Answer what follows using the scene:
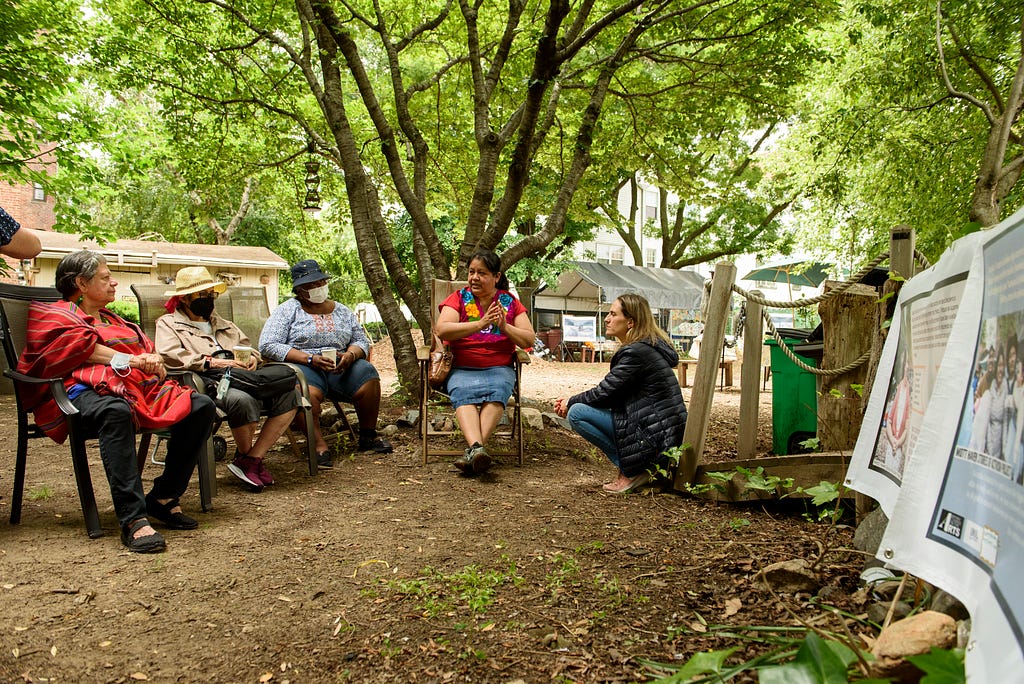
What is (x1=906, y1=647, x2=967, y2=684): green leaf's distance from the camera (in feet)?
4.13

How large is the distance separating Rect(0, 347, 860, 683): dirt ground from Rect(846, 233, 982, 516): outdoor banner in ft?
1.87

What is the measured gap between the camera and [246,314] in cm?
647

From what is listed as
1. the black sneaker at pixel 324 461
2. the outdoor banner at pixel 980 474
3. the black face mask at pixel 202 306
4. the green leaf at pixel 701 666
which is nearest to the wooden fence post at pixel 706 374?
the black sneaker at pixel 324 461

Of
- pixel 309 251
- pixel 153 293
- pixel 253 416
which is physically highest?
pixel 309 251

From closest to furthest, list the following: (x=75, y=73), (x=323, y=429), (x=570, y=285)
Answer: (x=323, y=429) → (x=75, y=73) → (x=570, y=285)

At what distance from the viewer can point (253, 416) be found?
434 cm

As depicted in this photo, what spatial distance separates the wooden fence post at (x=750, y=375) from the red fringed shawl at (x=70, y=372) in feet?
10.1

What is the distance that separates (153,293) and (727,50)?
600cm

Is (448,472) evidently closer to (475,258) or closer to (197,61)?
(475,258)

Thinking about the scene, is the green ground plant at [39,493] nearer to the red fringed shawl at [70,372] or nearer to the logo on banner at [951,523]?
the red fringed shawl at [70,372]

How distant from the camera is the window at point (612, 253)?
35.9 m

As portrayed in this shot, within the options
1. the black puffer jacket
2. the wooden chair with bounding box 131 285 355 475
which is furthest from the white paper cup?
the black puffer jacket

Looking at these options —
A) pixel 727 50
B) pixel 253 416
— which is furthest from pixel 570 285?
pixel 253 416

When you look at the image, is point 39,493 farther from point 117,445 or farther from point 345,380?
point 345,380
